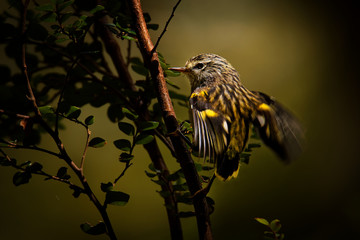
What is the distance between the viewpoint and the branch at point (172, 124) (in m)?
0.64

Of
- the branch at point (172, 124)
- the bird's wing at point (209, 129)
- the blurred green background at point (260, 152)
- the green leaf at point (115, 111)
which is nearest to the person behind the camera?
the branch at point (172, 124)

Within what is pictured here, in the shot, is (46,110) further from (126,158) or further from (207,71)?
(207,71)

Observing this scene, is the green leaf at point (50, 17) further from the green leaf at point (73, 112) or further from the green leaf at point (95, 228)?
the green leaf at point (95, 228)

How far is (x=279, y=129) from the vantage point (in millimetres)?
975

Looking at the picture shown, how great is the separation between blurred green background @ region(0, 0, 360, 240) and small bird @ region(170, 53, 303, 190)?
0.80m

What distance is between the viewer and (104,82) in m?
0.85

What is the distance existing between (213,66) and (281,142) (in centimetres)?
44

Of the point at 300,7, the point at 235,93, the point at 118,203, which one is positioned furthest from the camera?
the point at 300,7

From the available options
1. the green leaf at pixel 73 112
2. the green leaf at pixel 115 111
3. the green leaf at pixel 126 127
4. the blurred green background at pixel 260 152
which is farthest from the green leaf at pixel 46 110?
the blurred green background at pixel 260 152

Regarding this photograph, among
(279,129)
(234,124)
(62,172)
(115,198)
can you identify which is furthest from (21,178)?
(279,129)

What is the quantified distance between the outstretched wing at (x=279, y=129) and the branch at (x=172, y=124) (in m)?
0.35

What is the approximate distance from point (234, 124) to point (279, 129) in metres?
0.14

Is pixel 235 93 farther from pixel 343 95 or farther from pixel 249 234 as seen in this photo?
pixel 343 95

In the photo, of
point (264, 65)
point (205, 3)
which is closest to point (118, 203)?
point (264, 65)
